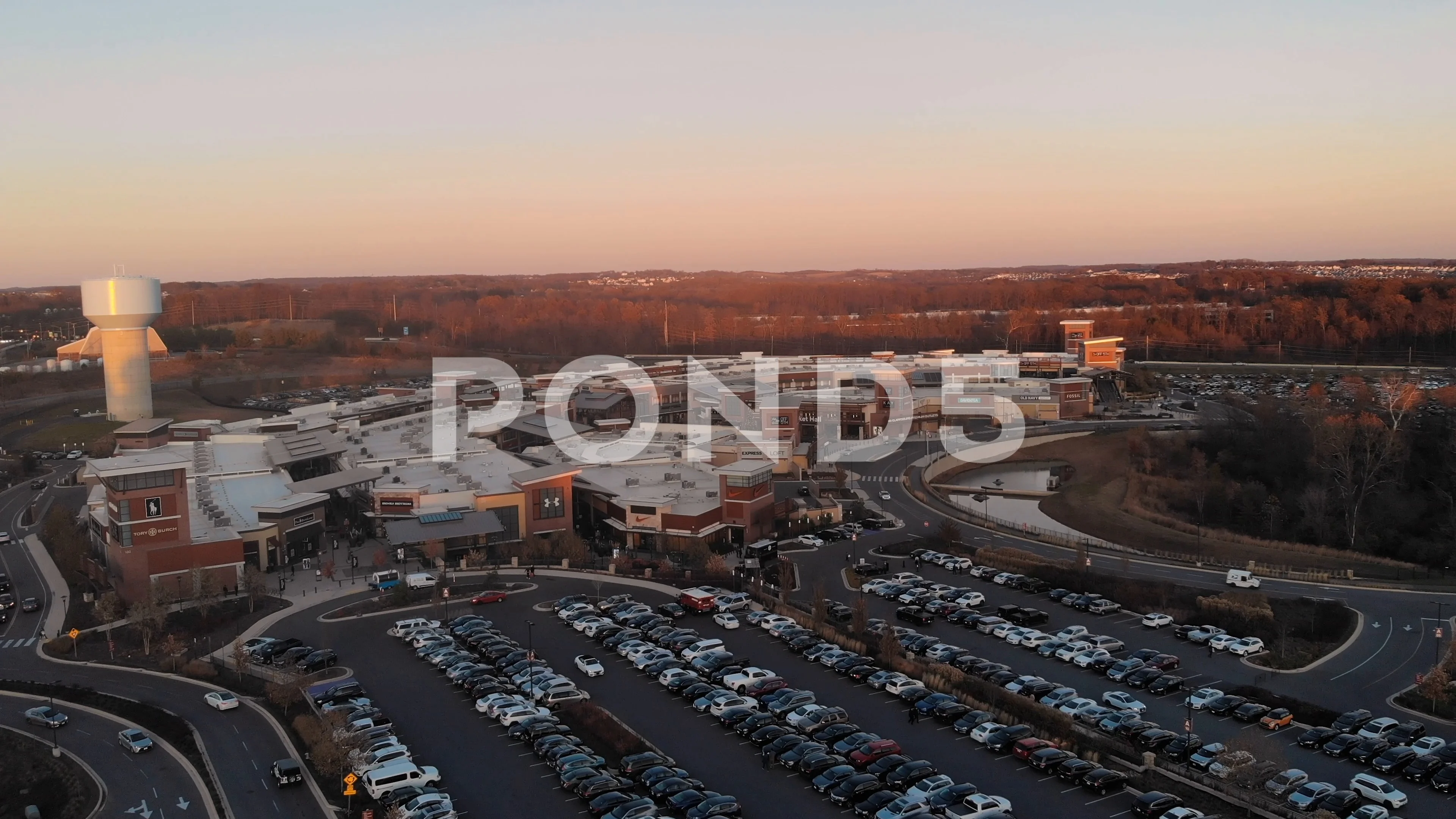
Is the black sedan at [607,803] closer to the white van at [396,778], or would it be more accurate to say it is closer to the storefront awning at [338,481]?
the white van at [396,778]

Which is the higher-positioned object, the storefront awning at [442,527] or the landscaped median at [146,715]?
the storefront awning at [442,527]

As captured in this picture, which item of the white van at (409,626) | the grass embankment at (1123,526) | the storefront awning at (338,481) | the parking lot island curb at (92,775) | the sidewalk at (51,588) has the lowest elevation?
the grass embankment at (1123,526)

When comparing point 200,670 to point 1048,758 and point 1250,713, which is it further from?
point 1250,713

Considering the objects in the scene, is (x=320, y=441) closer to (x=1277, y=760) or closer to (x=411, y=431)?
(x=411, y=431)

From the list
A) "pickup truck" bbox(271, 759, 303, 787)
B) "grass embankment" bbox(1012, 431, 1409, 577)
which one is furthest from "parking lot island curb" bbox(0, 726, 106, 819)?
"grass embankment" bbox(1012, 431, 1409, 577)

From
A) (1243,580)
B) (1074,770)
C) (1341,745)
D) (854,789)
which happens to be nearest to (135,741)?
(854,789)

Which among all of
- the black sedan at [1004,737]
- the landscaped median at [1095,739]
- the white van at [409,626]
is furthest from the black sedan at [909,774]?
the white van at [409,626]
